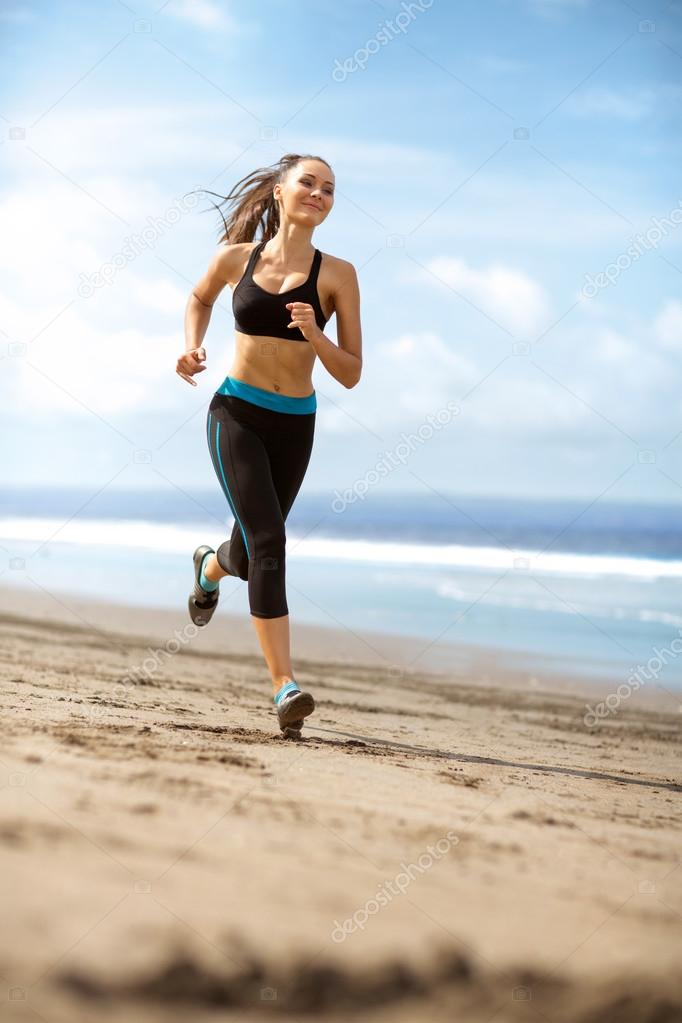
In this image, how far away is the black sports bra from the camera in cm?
368

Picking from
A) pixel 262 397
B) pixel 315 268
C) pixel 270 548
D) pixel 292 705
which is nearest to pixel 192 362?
pixel 262 397

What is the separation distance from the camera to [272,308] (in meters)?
3.69

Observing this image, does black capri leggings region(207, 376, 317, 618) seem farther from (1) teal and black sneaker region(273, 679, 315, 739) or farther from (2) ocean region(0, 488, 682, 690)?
(2) ocean region(0, 488, 682, 690)

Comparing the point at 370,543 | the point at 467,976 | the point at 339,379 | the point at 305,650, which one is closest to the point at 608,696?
the point at 305,650

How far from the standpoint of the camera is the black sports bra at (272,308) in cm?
368

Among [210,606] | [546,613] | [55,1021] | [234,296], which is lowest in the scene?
[55,1021]

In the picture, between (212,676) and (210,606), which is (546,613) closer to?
(212,676)

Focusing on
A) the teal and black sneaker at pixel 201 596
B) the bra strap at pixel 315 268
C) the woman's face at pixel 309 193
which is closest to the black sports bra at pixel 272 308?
the bra strap at pixel 315 268

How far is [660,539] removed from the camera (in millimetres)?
30562

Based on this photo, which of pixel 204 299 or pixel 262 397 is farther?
pixel 204 299

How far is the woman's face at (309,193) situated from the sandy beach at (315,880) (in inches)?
77.5

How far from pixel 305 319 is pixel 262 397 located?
410 millimetres

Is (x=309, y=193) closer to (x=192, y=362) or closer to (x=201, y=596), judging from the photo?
(x=192, y=362)

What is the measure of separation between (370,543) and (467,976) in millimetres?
23904
